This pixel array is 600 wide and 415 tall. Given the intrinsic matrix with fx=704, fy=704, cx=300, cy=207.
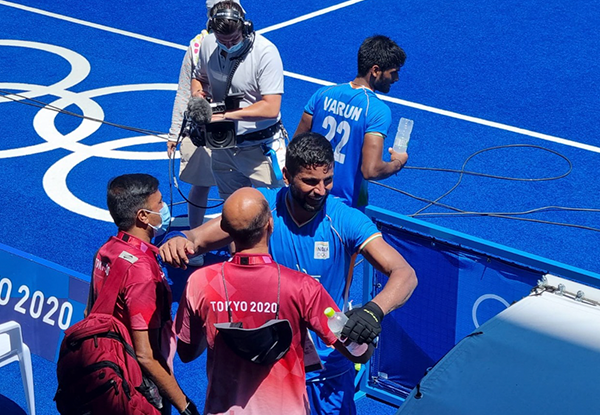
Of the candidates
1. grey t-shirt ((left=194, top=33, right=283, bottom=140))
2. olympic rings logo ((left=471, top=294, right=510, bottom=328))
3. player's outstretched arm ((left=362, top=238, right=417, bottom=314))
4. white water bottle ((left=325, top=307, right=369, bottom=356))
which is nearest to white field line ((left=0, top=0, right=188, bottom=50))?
grey t-shirt ((left=194, top=33, right=283, bottom=140))

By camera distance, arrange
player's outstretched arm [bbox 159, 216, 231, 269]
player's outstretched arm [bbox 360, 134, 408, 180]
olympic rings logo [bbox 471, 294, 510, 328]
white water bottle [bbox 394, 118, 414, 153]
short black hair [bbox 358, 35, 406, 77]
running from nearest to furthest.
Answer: player's outstretched arm [bbox 159, 216, 231, 269], olympic rings logo [bbox 471, 294, 510, 328], player's outstretched arm [bbox 360, 134, 408, 180], short black hair [bbox 358, 35, 406, 77], white water bottle [bbox 394, 118, 414, 153]

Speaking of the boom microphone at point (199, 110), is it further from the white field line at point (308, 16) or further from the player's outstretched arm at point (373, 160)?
the white field line at point (308, 16)

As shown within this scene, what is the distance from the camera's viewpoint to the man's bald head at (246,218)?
3.29 m

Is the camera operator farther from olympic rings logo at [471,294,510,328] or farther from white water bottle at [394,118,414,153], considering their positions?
olympic rings logo at [471,294,510,328]

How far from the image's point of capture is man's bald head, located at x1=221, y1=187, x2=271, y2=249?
10.8 ft

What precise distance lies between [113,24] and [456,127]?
23.6 ft

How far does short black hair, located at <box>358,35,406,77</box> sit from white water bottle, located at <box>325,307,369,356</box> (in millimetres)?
2949

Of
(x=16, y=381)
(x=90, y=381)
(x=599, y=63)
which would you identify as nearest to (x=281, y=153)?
(x=16, y=381)

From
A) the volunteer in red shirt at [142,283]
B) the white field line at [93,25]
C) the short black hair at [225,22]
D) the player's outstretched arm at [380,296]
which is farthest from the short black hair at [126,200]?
the white field line at [93,25]

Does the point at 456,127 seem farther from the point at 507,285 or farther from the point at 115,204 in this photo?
the point at 115,204

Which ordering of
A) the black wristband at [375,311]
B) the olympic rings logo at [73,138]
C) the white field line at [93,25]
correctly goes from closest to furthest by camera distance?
the black wristband at [375,311]
the olympic rings logo at [73,138]
the white field line at [93,25]

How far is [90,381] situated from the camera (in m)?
3.39

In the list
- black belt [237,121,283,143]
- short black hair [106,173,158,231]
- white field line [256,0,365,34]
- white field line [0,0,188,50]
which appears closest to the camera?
short black hair [106,173,158,231]

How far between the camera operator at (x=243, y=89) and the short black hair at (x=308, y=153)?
7.10 ft
